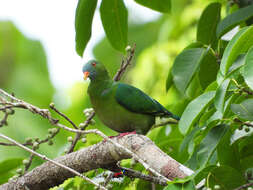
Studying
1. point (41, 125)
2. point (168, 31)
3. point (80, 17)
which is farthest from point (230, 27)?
point (41, 125)

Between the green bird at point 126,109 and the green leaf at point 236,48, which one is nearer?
the green leaf at point 236,48

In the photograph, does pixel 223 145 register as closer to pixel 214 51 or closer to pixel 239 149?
pixel 239 149

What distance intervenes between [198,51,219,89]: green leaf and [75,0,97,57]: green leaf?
0.77 meters

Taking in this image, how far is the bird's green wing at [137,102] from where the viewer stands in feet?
10.9

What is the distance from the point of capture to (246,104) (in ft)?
7.30

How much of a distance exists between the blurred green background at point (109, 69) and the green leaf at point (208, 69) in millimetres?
266

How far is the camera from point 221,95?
1989 mm

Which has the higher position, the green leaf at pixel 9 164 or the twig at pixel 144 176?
the twig at pixel 144 176

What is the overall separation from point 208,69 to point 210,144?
0.80 meters

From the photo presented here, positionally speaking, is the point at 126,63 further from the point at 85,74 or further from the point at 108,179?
the point at 85,74

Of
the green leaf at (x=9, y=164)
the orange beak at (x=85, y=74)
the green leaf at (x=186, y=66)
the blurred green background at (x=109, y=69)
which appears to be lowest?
the blurred green background at (x=109, y=69)

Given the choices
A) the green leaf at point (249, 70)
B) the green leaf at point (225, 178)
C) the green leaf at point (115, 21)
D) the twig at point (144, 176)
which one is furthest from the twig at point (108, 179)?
the green leaf at point (249, 70)

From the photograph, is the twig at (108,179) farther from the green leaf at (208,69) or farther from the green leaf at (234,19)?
the green leaf at (234,19)

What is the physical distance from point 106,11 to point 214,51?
764 mm
